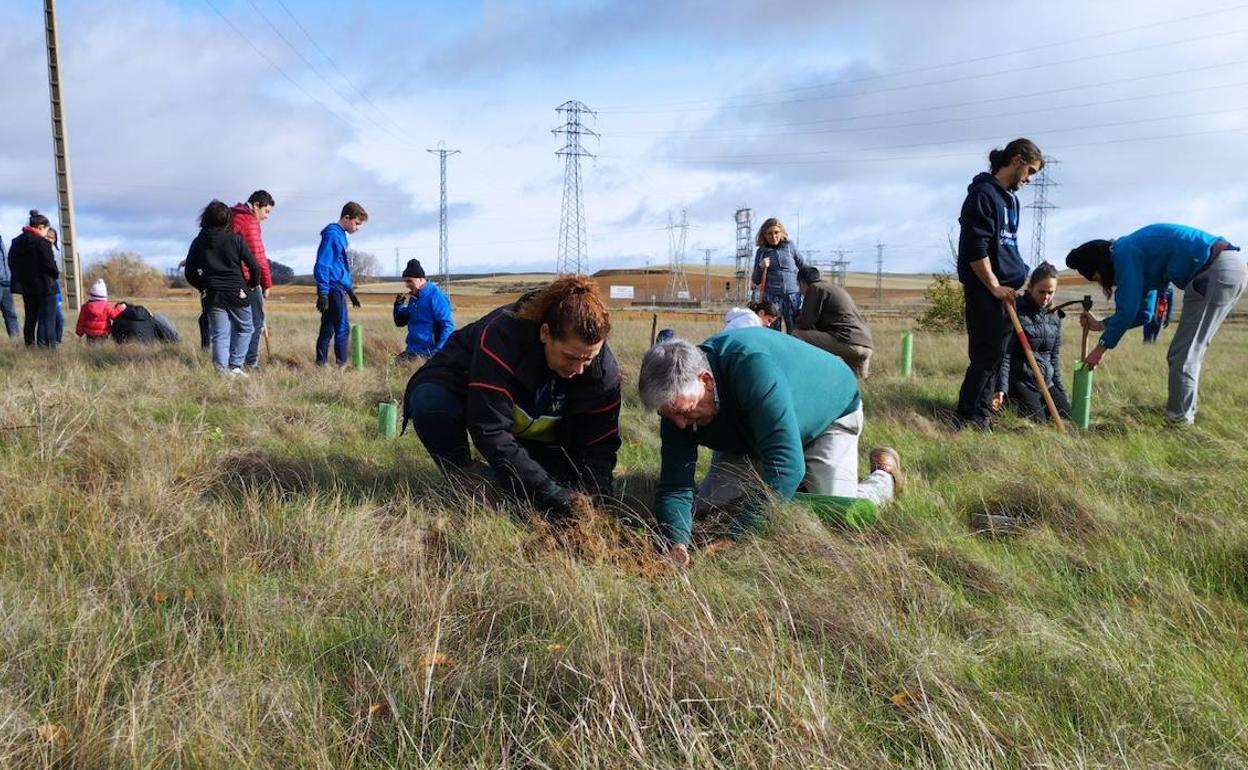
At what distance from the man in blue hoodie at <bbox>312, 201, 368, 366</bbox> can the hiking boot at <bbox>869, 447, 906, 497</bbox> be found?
5781 mm

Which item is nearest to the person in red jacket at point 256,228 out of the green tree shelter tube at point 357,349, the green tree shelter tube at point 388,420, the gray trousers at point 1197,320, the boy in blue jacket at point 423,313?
the green tree shelter tube at point 357,349

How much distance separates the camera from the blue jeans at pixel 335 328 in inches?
344

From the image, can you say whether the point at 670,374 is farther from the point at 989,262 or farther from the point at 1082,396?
the point at 1082,396

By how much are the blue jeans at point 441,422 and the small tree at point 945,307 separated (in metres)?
18.5

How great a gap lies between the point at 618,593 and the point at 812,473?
1718 mm

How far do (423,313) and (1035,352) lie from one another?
17.6ft

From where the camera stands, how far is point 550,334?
3465mm

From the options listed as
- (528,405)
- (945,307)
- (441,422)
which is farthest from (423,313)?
(945,307)

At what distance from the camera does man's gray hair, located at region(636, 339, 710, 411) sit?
10.4 ft

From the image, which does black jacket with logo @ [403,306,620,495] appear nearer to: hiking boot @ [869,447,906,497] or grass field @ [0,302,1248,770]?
grass field @ [0,302,1248,770]

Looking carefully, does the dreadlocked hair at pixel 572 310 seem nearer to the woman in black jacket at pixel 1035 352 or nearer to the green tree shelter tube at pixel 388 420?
the green tree shelter tube at pixel 388 420

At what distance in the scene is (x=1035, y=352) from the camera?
22.2ft

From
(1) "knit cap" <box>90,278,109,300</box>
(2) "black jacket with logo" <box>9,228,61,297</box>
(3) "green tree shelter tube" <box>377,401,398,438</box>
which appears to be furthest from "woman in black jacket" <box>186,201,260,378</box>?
(1) "knit cap" <box>90,278,109,300</box>

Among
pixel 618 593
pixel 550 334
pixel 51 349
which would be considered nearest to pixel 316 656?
pixel 618 593
